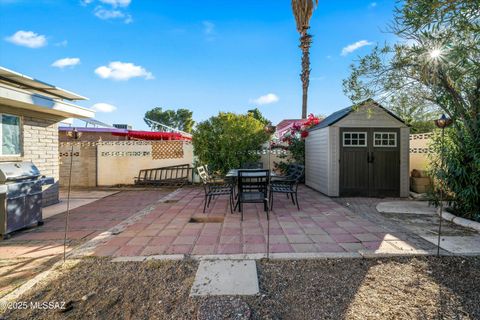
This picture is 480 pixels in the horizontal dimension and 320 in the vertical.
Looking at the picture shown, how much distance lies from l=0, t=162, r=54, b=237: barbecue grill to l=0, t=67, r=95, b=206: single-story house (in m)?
1.25

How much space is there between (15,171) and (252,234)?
396cm

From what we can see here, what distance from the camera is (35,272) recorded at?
2.64 m

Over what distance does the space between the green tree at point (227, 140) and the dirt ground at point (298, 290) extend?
5827 mm

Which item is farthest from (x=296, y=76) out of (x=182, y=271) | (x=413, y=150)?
(x=182, y=271)

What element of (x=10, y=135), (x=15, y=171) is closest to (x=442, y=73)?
(x=15, y=171)

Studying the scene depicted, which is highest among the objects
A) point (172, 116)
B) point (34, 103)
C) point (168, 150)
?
point (172, 116)

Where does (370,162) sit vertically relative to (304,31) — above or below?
below

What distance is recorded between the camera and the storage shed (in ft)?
21.6

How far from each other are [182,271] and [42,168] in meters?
5.39

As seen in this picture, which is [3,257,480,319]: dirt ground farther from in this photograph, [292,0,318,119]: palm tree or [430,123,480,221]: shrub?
[292,0,318,119]: palm tree

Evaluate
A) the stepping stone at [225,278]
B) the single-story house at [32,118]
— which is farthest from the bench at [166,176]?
the stepping stone at [225,278]

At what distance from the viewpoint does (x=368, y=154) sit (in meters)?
6.62

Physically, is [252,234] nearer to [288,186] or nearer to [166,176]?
[288,186]

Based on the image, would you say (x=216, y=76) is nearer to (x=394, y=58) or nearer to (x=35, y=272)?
(x=394, y=58)
